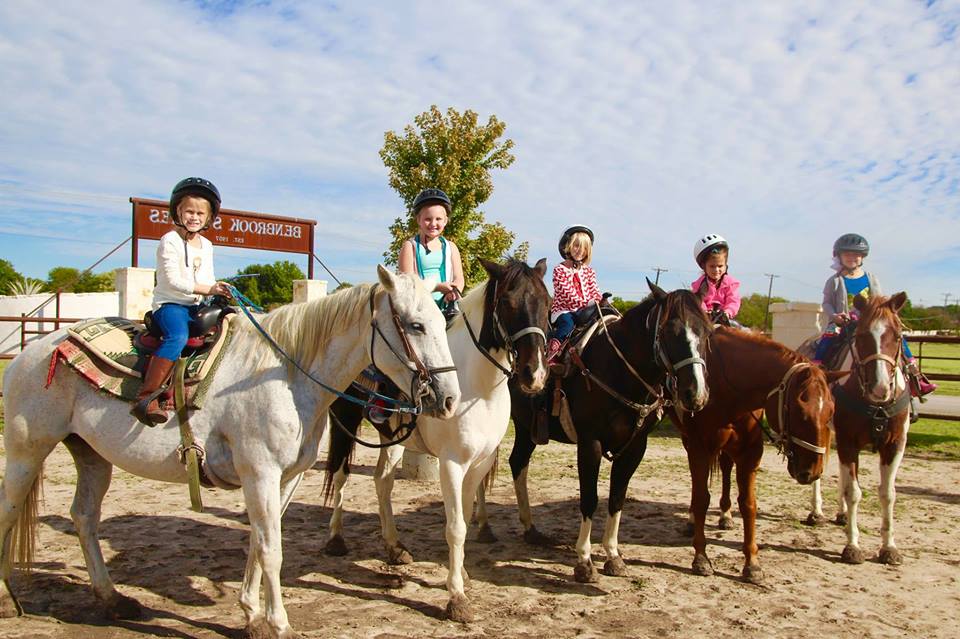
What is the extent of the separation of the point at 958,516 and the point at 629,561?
388 centimetres

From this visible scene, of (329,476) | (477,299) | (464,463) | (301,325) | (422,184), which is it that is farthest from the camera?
(422,184)

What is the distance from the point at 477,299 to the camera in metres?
4.38

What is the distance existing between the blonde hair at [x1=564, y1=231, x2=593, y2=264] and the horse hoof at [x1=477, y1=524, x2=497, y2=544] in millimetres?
2501

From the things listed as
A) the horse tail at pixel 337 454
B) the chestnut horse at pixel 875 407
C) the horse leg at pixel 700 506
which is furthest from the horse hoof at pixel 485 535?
the chestnut horse at pixel 875 407

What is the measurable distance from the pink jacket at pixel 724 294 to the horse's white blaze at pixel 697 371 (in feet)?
4.90

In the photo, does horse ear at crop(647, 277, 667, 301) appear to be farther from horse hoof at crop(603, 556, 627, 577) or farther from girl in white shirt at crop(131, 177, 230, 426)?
girl in white shirt at crop(131, 177, 230, 426)

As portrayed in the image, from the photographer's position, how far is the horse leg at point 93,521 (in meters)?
3.75

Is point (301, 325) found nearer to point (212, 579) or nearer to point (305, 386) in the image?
point (305, 386)

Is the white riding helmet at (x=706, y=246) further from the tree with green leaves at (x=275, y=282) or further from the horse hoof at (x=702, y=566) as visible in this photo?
the tree with green leaves at (x=275, y=282)

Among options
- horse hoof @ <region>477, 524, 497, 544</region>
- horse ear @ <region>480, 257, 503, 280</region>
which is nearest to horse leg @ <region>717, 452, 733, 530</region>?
horse hoof @ <region>477, 524, 497, 544</region>

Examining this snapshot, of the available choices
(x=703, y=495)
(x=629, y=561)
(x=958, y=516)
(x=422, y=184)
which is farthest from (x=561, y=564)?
(x=422, y=184)

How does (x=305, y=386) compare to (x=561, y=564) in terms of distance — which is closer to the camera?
(x=305, y=386)

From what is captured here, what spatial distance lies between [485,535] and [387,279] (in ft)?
10.2

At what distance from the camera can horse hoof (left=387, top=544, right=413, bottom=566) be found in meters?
4.88
